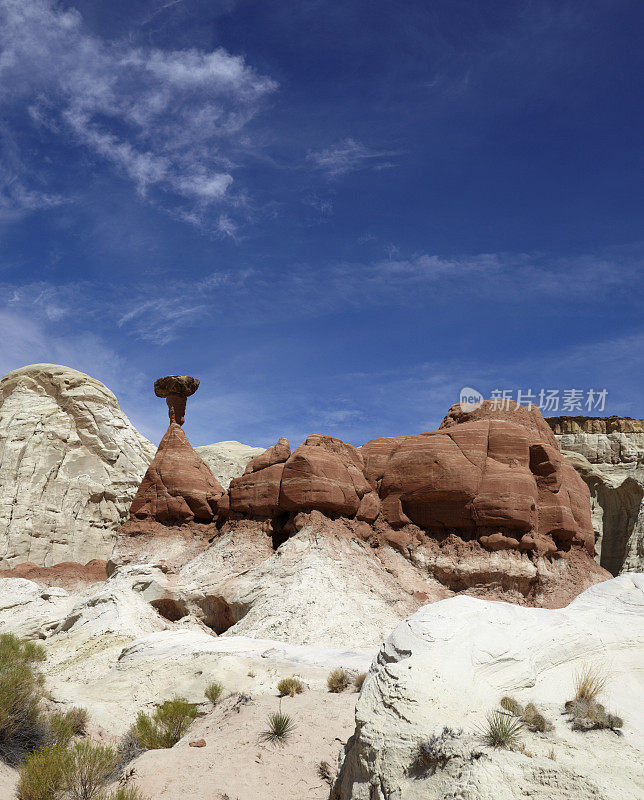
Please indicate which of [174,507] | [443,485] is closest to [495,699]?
[443,485]

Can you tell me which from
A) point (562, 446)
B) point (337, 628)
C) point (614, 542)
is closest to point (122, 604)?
point (337, 628)

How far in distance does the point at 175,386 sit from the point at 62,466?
37.9ft

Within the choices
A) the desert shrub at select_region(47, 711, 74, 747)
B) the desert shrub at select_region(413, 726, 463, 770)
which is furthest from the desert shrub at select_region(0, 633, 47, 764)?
the desert shrub at select_region(413, 726, 463, 770)

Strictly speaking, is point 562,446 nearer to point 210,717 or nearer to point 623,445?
point 623,445

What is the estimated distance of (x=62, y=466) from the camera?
1702 inches

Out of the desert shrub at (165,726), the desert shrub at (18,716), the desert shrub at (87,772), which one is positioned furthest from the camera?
the desert shrub at (165,726)

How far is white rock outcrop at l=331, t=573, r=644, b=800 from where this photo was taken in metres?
5.52

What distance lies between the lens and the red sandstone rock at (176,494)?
31531mm

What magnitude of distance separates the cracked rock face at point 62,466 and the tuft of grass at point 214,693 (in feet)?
96.0

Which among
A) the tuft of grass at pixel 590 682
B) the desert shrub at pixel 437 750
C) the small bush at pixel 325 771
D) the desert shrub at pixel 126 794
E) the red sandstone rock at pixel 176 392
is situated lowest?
the desert shrub at pixel 126 794

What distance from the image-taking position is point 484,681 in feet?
22.5

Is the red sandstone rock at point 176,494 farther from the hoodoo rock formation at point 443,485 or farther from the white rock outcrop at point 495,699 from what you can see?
the white rock outcrop at point 495,699

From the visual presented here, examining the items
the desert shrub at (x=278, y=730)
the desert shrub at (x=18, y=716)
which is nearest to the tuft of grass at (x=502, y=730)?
the desert shrub at (x=278, y=730)

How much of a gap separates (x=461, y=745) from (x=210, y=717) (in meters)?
7.94
